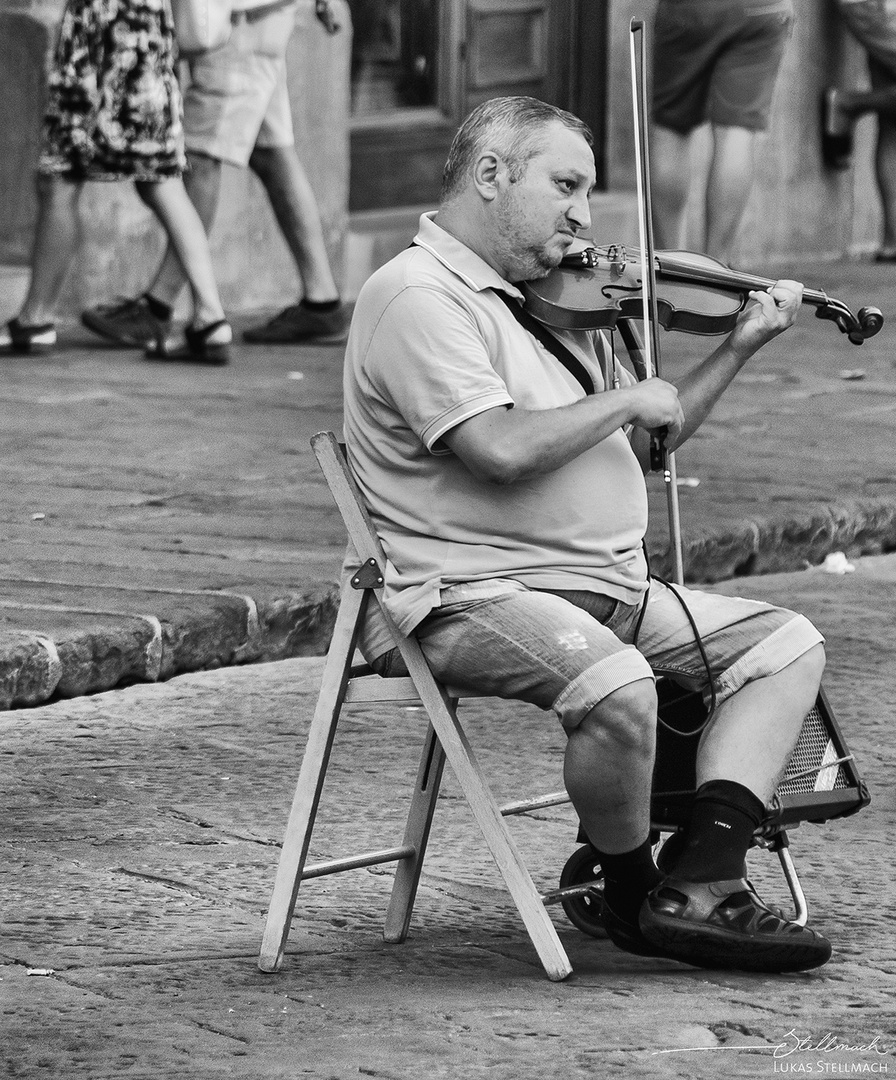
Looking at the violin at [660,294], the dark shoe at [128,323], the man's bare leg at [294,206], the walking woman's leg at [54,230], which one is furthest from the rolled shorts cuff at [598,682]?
the man's bare leg at [294,206]

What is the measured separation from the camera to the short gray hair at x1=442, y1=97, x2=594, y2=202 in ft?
10.9

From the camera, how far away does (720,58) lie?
33.8 feet

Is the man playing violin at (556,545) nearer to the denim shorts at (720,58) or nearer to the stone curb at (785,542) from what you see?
the stone curb at (785,542)

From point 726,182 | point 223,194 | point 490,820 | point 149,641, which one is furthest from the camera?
point 726,182

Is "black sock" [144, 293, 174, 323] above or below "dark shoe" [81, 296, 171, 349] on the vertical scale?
above

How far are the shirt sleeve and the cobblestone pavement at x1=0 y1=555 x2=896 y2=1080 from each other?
0.74 meters

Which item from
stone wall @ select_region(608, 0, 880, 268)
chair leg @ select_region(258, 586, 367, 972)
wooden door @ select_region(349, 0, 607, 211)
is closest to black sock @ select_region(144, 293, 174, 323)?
wooden door @ select_region(349, 0, 607, 211)

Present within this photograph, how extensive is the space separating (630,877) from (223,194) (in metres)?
6.73

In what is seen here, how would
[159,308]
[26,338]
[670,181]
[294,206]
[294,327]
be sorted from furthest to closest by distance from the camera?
[670,181], [294,327], [294,206], [159,308], [26,338]

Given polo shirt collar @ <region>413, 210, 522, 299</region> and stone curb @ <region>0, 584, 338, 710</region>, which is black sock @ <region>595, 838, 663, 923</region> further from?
stone curb @ <region>0, 584, 338, 710</region>

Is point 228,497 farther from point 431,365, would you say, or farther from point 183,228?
point 431,365

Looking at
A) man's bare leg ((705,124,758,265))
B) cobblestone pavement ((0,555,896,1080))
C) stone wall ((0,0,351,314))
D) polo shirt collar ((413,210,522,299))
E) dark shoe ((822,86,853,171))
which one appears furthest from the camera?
dark shoe ((822,86,853,171))

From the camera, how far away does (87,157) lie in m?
7.91

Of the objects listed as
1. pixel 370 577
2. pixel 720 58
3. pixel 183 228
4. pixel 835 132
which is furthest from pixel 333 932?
pixel 835 132
